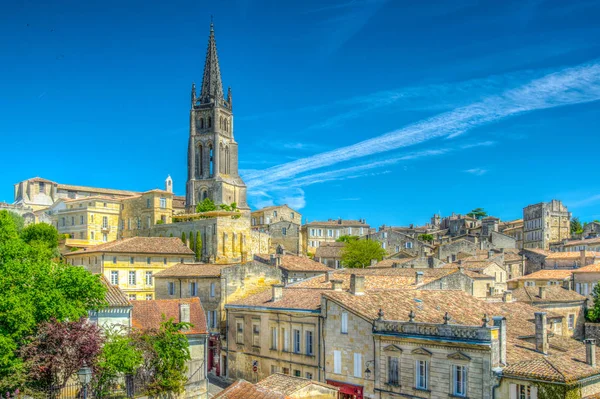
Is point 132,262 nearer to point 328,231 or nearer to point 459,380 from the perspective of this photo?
point 459,380

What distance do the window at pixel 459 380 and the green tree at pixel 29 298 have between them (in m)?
17.3

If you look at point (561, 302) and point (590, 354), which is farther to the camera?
point (561, 302)

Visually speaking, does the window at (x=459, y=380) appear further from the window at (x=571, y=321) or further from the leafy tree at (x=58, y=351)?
the window at (x=571, y=321)

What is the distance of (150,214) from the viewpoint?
3807 inches

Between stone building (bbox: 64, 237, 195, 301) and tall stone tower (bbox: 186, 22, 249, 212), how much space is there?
48.4m

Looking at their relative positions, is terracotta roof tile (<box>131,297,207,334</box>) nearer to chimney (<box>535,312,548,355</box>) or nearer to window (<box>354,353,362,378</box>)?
window (<box>354,353,362,378</box>)

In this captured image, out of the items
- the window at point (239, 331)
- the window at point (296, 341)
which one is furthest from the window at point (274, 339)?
the window at point (239, 331)

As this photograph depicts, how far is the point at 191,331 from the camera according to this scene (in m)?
37.9

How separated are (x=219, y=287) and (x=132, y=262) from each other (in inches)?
843

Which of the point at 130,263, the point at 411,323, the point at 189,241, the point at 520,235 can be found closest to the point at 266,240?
the point at 189,241

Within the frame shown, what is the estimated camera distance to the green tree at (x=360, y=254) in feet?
290

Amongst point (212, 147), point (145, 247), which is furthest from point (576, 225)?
point (145, 247)

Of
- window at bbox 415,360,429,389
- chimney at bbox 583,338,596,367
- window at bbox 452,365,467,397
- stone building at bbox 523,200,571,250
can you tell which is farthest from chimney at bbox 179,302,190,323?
stone building at bbox 523,200,571,250

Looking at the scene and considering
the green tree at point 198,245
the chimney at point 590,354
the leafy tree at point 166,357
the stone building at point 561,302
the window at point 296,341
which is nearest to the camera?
the chimney at point 590,354
